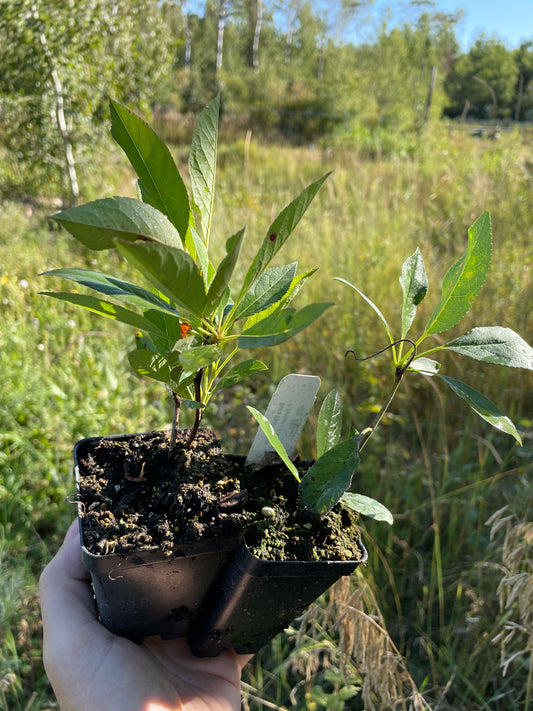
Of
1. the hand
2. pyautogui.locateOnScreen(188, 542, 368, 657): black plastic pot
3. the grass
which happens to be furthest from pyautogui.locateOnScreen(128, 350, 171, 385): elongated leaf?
the grass

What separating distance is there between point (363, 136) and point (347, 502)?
40.5ft

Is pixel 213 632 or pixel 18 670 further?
pixel 18 670

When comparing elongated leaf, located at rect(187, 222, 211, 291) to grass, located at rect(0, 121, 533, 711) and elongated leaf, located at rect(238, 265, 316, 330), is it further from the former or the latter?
grass, located at rect(0, 121, 533, 711)

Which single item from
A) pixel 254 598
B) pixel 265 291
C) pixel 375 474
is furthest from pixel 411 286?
pixel 375 474

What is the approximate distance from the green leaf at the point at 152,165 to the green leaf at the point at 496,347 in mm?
309

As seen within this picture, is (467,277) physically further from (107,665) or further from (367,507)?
(107,665)

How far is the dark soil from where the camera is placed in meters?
0.58

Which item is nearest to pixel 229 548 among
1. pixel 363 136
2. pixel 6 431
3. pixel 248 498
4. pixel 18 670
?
pixel 248 498

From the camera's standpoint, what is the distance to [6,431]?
1.97m

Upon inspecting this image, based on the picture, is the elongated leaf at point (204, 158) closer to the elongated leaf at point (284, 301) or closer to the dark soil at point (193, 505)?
the elongated leaf at point (284, 301)

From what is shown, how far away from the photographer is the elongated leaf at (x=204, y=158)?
516 millimetres

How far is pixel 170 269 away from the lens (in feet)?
1.30

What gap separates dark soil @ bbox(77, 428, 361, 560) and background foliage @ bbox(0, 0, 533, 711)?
15.3 inches

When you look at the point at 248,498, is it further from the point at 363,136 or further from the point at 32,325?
the point at 363,136
